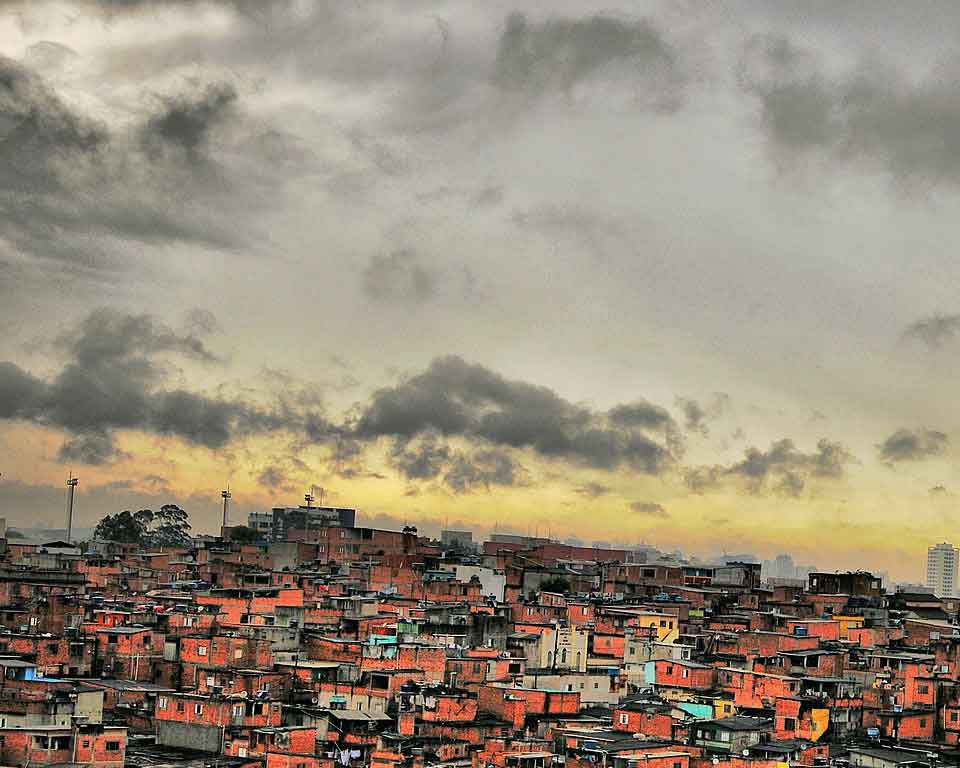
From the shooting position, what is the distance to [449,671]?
135 ft

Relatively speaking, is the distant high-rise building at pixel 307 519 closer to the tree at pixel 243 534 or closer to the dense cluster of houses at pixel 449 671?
the tree at pixel 243 534

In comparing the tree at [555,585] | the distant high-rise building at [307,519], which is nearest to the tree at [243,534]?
the distant high-rise building at [307,519]

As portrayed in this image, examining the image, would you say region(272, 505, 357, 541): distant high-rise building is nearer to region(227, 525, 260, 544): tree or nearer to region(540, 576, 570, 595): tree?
region(227, 525, 260, 544): tree

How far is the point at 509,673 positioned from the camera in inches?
1673

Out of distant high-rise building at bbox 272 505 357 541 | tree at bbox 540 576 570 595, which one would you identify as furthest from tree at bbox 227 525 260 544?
tree at bbox 540 576 570 595

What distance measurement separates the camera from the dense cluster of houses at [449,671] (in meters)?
33.6

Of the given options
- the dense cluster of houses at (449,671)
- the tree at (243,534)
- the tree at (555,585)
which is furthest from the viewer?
the tree at (243,534)

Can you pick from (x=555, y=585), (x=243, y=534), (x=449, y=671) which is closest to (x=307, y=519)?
(x=243, y=534)

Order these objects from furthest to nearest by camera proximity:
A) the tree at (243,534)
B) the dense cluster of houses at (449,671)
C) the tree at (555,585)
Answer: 1. the tree at (243,534)
2. the tree at (555,585)
3. the dense cluster of houses at (449,671)

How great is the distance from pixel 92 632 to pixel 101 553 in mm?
29853

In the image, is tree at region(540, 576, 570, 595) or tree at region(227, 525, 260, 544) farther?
tree at region(227, 525, 260, 544)

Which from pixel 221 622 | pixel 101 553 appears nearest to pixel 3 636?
pixel 221 622

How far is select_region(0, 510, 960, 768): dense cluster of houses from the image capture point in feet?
110

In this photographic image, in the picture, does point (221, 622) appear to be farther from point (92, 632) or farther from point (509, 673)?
point (509, 673)
